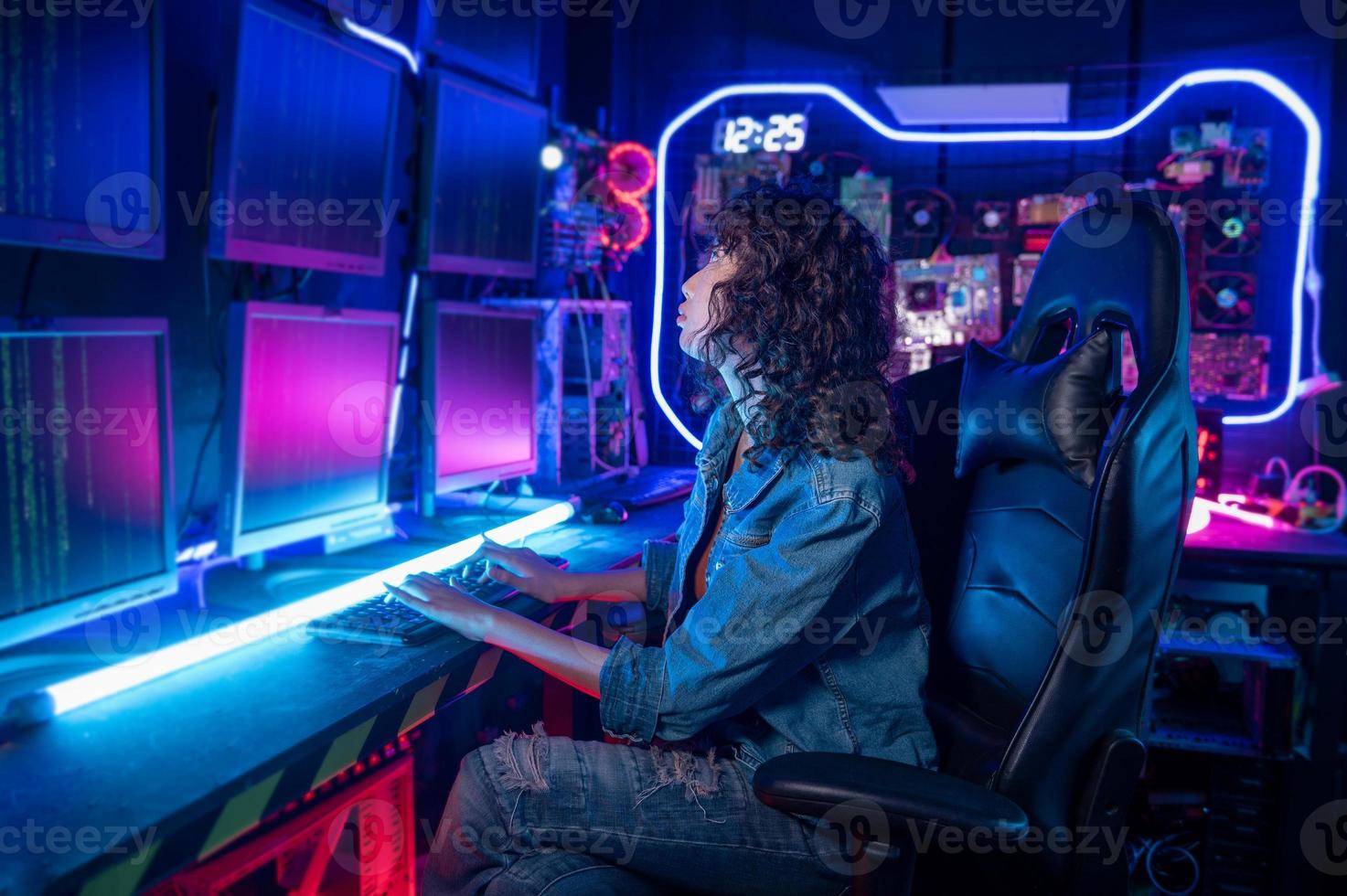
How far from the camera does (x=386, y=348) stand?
1.89m

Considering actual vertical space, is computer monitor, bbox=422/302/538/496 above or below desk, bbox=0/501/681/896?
above

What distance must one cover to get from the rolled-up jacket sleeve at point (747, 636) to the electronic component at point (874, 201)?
79.7 inches

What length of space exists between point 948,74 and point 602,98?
108 cm

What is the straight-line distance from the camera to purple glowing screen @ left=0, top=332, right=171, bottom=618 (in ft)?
3.86

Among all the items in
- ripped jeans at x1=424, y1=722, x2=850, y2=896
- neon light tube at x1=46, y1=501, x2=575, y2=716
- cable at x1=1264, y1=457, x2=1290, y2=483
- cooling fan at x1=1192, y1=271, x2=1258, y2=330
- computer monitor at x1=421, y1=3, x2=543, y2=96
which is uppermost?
computer monitor at x1=421, y1=3, x2=543, y2=96

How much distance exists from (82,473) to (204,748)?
48 cm

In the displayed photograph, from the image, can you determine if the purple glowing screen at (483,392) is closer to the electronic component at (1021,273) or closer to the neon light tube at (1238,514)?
the electronic component at (1021,273)

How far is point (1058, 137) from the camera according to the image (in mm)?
2908

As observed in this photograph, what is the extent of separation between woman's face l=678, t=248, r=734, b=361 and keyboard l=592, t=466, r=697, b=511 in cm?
84

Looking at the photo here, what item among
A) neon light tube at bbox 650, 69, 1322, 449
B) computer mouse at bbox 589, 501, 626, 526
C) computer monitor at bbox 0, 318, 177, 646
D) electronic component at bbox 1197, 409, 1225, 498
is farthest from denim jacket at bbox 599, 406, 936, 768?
electronic component at bbox 1197, 409, 1225, 498

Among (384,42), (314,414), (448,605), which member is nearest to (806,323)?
(448,605)

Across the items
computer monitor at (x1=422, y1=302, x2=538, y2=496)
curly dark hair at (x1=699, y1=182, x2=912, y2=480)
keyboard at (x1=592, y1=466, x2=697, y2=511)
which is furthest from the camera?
keyboard at (x1=592, y1=466, x2=697, y2=511)

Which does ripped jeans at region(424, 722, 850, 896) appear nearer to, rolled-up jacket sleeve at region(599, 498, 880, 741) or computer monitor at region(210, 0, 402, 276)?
rolled-up jacket sleeve at region(599, 498, 880, 741)

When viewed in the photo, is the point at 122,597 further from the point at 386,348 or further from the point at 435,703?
the point at 386,348
